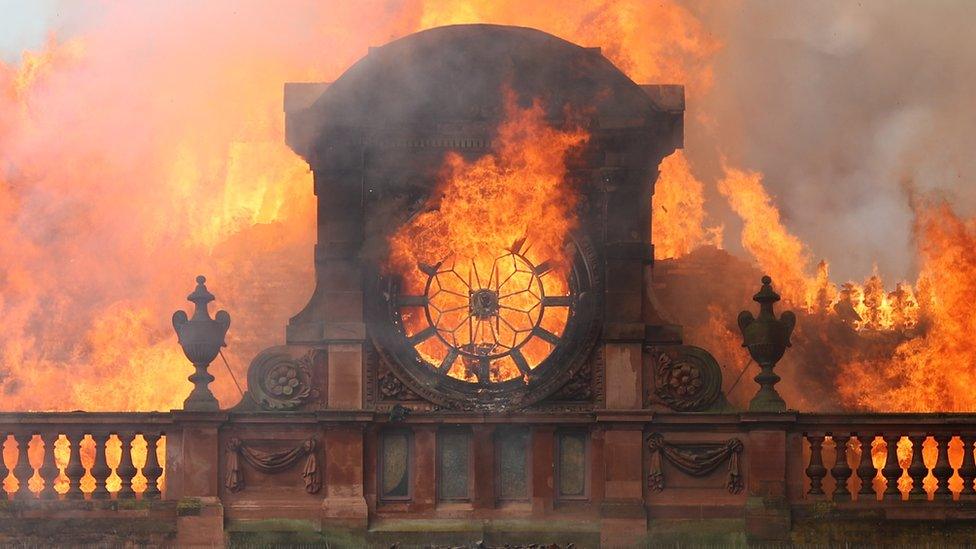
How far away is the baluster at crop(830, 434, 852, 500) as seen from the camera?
811 inches

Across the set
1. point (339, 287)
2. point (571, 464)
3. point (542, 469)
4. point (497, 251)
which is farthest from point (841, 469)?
point (339, 287)

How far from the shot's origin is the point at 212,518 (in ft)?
68.5

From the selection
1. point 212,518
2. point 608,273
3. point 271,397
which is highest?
point 608,273

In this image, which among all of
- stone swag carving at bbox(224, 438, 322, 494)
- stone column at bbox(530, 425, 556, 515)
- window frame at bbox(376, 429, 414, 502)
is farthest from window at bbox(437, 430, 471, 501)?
stone swag carving at bbox(224, 438, 322, 494)

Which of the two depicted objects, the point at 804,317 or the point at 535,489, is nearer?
the point at 535,489

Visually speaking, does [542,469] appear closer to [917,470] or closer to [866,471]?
[866,471]

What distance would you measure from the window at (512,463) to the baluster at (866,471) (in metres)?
3.55

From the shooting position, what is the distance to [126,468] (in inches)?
818

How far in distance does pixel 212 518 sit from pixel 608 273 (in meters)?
4.99

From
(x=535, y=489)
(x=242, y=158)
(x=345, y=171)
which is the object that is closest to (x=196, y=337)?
(x=345, y=171)

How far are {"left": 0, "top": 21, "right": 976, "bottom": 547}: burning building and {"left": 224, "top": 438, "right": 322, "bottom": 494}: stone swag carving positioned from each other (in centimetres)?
2

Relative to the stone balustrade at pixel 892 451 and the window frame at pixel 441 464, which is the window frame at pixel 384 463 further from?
the stone balustrade at pixel 892 451

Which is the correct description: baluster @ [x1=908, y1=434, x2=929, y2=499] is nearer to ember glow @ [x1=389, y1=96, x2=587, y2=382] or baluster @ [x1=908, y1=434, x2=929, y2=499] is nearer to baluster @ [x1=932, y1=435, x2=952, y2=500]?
baluster @ [x1=932, y1=435, x2=952, y2=500]

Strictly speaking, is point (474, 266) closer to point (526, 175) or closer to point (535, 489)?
point (526, 175)
